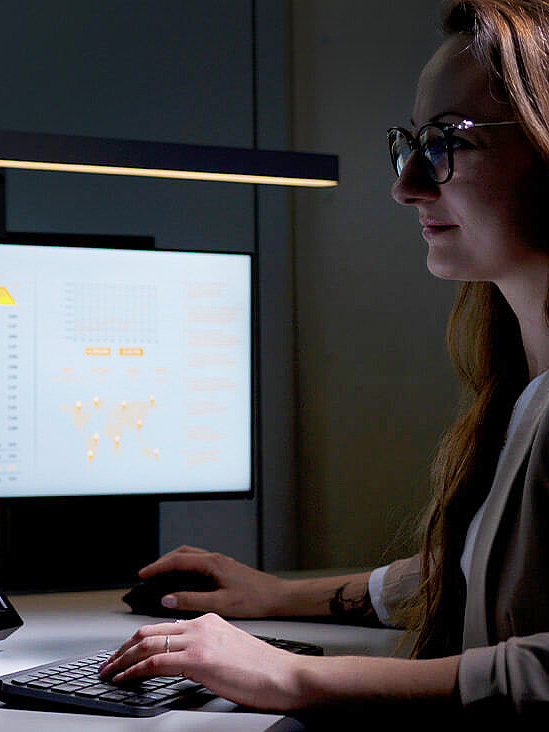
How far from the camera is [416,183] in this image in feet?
2.89

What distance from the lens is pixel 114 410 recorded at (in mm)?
1328

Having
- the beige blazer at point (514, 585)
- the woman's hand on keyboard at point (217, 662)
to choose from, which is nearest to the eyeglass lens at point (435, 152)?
the beige blazer at point (514, 585)

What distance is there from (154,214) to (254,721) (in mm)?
1077

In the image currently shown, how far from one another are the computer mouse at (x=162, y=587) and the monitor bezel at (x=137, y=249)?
202 millimetres

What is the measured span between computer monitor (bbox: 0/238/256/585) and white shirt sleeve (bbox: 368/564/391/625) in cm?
33

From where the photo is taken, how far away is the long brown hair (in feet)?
2.65

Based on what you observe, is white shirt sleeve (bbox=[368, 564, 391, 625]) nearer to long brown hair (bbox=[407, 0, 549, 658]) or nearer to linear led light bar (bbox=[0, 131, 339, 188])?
long brown hair (bbox=[407, 0, 549, 658])

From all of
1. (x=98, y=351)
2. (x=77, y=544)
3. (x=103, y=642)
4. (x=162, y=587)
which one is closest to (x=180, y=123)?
(x=98, y=351)

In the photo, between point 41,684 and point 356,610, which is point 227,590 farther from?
point 41,684

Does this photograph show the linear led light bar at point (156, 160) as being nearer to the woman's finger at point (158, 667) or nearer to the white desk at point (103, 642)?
the white desk at point (103, 642)

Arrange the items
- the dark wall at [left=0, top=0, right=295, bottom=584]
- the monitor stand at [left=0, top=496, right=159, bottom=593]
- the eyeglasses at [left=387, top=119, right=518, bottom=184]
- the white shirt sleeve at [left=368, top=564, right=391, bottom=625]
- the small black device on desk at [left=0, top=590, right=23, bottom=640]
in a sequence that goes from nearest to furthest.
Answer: the eyeglasses at [left=387, top=119, right=518, bottom=184] → the small black device on desk at [left=0, top=590, right=23, bottom=640] → the white shirt sleeve at [left=368, top=564, right=391, bottom=625] → the monitor stand at [left=0, top=496, right=159, bottom=593] → the dark wall at [left=0, top=0, right=295, bottom=584]

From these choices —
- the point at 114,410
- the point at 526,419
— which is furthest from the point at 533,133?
the point at 114,410

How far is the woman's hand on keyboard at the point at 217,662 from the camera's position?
2.24 ft

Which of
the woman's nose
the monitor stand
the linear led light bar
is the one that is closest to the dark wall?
the monitor stand
